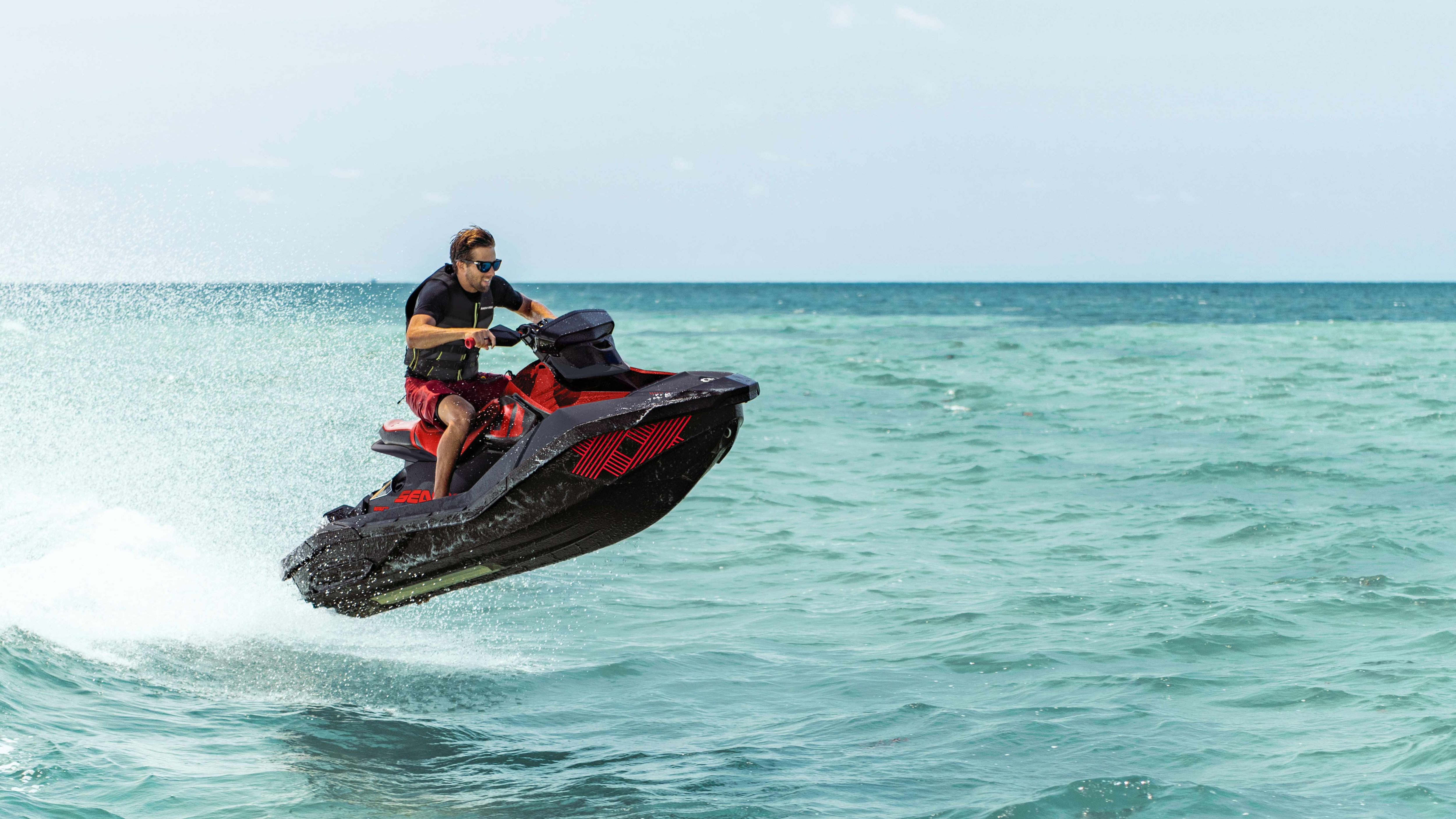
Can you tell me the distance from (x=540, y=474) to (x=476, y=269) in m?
0.93

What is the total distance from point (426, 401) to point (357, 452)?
Answer: 8.30 metres

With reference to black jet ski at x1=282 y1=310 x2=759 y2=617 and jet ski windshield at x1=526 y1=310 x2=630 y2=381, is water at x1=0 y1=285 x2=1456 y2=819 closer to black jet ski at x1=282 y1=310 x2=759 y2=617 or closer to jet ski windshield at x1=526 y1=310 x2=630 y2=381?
black jet ski at x1=282 y1=310 x2=759 y2=617

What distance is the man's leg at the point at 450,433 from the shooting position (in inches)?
220

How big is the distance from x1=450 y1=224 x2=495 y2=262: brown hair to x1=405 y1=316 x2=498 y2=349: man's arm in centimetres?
31

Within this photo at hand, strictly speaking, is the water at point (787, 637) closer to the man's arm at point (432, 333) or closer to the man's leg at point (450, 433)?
the man's leg at point (450, 433)

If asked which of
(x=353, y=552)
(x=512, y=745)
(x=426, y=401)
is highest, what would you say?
(x=426, y=401)

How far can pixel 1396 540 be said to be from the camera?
946cm

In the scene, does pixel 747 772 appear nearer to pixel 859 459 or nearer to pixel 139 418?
pixel 859 459

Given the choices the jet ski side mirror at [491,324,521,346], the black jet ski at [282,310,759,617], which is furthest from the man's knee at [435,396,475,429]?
the jet ski side mirror at [491,324,521,346]

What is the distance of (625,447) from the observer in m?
5.20

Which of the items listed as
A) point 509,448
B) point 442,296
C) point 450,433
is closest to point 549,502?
point 509,448

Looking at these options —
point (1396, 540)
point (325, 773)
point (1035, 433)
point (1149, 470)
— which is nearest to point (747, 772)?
point (325, 773)

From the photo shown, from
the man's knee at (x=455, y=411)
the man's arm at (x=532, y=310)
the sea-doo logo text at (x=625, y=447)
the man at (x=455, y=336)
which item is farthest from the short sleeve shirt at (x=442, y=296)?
the sea-doo logo text at (x=625, y=447)

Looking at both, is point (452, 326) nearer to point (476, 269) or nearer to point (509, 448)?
point (476, 269)
